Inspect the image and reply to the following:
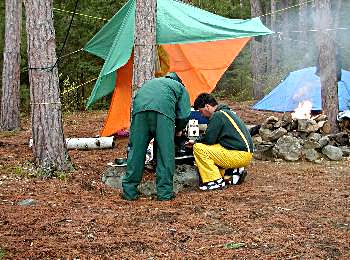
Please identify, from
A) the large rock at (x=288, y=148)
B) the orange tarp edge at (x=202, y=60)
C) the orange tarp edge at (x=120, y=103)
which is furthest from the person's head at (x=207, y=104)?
the orange tarp edge at (x=202, y=60)

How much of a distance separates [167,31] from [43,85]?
79.1 inches

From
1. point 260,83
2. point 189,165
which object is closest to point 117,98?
point 189,165

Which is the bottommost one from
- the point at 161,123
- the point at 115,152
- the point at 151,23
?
the point at 115,152

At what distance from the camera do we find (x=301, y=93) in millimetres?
12367

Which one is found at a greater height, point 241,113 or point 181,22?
point 181,22

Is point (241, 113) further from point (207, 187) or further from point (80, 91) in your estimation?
point (207, 187)

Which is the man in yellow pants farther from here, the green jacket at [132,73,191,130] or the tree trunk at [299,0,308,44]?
the tree trunk at [299,0,308,44]

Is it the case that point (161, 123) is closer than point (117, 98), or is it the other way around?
point (161, 123)

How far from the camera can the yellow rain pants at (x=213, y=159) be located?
18.4ft

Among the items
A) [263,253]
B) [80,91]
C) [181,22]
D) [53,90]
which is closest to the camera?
[263,253]

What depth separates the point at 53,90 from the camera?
6.12 metres

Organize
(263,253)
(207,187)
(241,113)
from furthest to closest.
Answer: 1. (241,113)
2. (207,187)
3. (263,253)

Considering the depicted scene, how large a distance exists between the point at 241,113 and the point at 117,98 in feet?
15.7

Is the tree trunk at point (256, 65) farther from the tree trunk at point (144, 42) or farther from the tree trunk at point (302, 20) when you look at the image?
the tree trunk at point (144, 42)
